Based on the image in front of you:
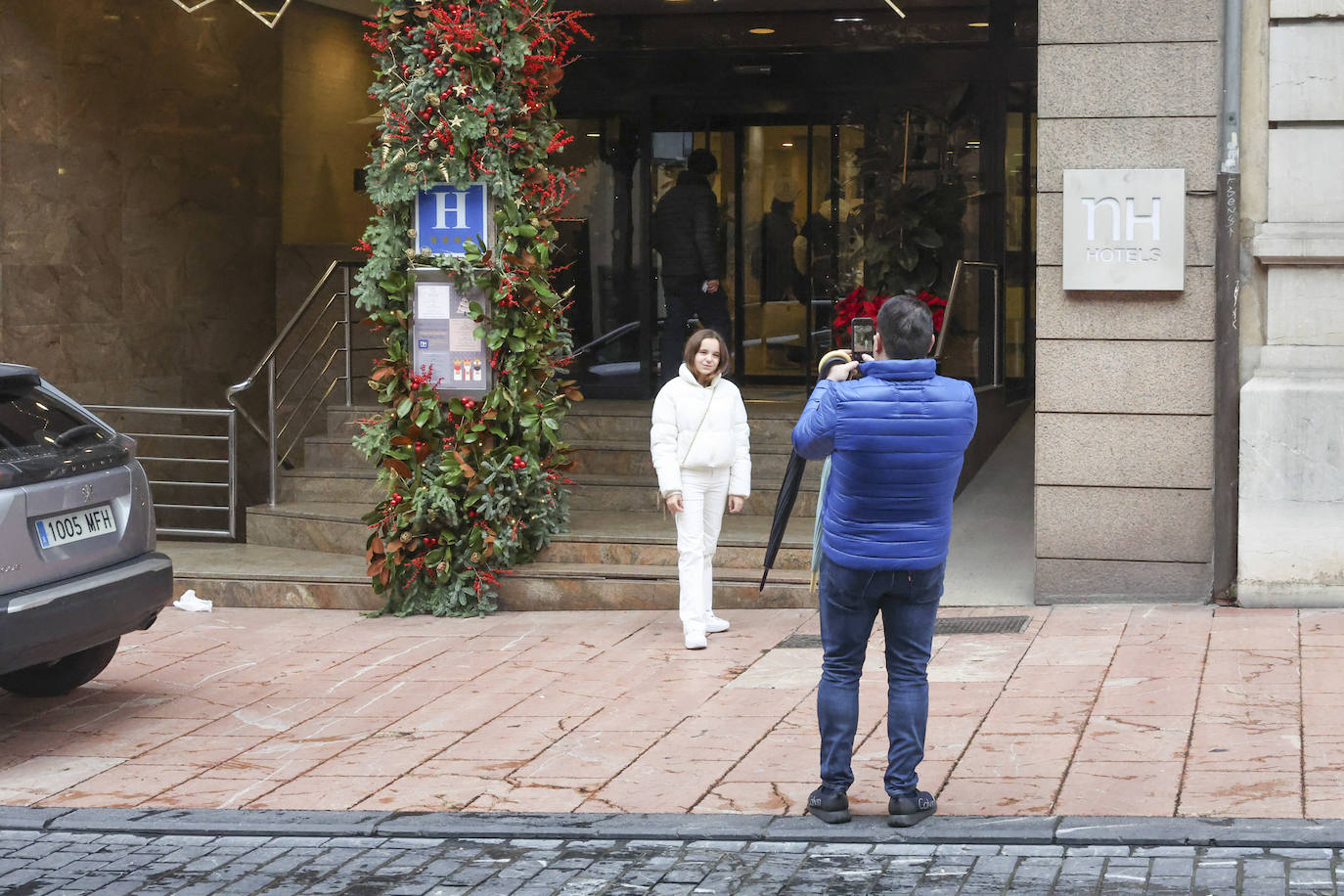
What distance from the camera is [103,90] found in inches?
523

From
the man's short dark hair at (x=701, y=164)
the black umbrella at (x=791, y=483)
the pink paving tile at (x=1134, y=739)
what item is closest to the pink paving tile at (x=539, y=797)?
the black umbrella at (x=791, y=483)

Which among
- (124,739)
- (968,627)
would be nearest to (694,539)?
(968,627)

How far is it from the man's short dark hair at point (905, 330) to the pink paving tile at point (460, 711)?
2737 millimetres

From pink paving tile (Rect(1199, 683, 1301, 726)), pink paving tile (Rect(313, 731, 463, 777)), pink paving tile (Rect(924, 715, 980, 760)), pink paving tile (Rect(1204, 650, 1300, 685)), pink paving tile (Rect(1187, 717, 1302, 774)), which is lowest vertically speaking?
pink paving tile (Rect(313, 731, 463, 777))

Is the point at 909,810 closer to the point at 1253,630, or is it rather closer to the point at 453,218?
the point at 1253,630

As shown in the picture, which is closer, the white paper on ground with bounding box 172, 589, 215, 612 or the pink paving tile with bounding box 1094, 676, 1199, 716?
the pink paving tile with bounding box 1094, 676, 1199, 716

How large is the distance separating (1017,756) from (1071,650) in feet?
6.55

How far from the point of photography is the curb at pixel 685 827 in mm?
5461

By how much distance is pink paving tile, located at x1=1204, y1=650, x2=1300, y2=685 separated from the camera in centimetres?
756

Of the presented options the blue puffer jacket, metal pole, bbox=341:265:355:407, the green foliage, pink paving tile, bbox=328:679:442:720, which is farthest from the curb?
the green foliage

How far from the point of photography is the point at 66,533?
7094 millimetres

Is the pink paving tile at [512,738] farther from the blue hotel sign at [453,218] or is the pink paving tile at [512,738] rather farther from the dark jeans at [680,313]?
the dark jeans at [680,313]

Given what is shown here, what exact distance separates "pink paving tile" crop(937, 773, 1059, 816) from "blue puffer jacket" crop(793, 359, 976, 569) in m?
0.89

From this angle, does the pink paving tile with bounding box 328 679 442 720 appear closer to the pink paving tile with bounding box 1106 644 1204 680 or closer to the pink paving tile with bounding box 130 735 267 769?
the pink paving tile with bounding box 130 735 267 769
